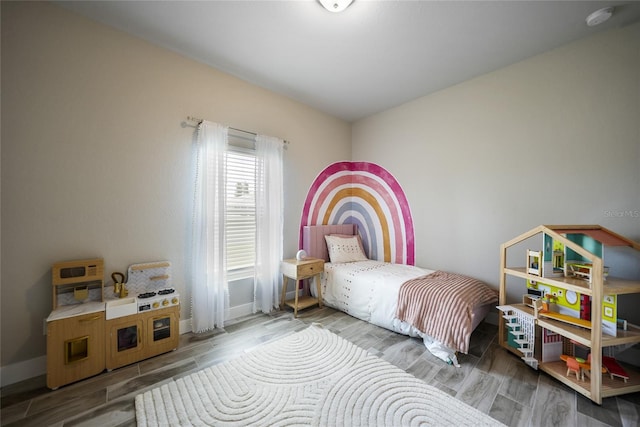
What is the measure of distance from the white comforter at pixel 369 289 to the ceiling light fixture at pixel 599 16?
2.59 m

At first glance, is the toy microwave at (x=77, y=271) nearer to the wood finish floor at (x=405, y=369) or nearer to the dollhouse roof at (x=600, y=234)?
the wood finish floor at (x=405, y=369)

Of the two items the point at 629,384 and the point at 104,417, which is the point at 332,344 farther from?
the point at 629,384

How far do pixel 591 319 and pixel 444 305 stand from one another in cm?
88

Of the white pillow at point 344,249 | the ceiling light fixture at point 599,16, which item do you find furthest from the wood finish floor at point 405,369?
the ceiling light fixture at point 599,16

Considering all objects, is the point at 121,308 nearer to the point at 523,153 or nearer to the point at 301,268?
the point at 301,268

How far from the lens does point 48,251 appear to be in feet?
5.87

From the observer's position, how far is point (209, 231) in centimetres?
245

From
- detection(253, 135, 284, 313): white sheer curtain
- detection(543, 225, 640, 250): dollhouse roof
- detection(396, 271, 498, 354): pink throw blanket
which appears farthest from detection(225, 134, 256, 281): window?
detection(543, 225, 640, 250): dollhouse roof

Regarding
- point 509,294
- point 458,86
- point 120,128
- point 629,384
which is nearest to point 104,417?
point 120,128

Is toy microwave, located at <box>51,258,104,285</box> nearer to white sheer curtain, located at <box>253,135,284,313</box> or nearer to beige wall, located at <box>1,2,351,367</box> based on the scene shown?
beige wall, located at <box>1,2,351,367</box>

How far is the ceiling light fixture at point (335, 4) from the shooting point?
1.71 m

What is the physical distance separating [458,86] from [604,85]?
4.01 ft

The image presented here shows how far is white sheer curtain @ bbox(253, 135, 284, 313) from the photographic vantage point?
2873 millimetres

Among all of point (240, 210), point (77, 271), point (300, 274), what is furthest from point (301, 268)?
point (77, 271)
